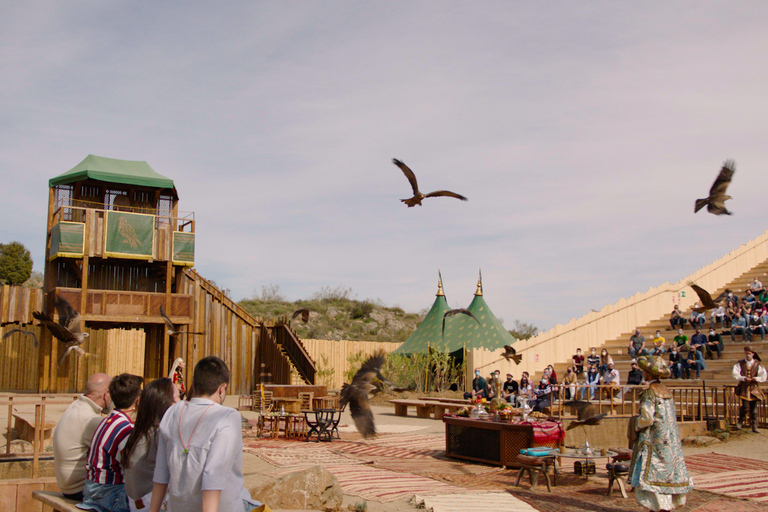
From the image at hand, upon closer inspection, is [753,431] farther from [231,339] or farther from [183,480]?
[231,339]

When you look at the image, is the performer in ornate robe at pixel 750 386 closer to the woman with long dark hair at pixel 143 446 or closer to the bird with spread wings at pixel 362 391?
the bird with spread wings at pixel 362 391

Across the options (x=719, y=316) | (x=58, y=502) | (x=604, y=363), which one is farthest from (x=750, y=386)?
(x=58, y=502)

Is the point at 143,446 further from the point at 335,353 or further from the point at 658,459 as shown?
the point at 335,353

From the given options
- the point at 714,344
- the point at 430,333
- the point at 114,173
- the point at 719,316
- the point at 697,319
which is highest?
the point at 114,173

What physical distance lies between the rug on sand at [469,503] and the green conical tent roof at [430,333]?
16901 millimetres

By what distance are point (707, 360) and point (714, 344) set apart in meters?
0.56

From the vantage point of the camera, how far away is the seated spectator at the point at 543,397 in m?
14.8

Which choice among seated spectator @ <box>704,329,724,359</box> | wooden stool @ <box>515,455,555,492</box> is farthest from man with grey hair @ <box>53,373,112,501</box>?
seated spectator @ <box>704,329,724,359</box>

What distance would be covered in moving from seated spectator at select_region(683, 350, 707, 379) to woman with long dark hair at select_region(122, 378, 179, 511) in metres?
16.5

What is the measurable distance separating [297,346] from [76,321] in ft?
33.0

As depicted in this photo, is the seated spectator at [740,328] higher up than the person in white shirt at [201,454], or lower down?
higher up

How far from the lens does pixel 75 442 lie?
4.80 metres

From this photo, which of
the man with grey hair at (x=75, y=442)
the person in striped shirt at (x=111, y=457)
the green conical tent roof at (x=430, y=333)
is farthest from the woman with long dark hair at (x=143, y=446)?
the green conical tent roof at (x=430, y=333)

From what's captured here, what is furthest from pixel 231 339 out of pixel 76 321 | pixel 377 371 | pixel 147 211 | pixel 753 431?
pixel 753 431
